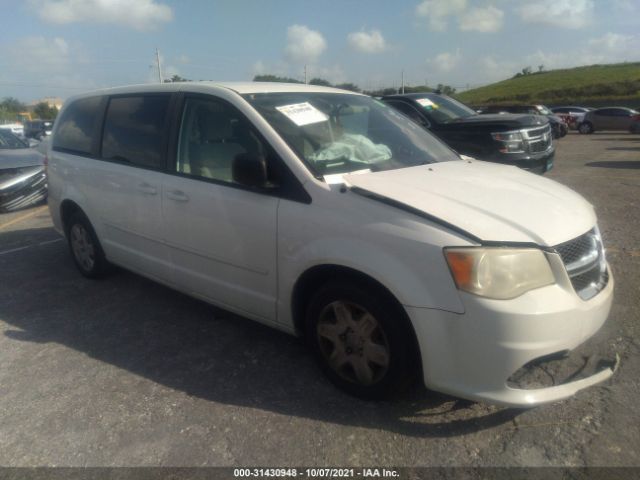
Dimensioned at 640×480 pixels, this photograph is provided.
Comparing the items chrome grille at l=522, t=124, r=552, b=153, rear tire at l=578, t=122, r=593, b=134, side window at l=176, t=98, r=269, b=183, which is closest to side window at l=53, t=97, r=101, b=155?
side window at l=176, t=98, r=269, b=183

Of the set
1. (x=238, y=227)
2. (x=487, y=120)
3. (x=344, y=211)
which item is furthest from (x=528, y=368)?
(x=487, y=120)

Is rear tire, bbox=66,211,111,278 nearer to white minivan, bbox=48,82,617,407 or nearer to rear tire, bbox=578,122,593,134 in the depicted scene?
white minivan, bbox=48,82,617,407

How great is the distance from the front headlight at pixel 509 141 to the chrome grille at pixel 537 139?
0.44ft

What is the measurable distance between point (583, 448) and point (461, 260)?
3.55 ft

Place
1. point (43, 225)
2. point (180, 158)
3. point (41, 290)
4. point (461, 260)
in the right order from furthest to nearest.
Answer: point (43, 225), point (41, 290), point (180, 158), point (461, 260)

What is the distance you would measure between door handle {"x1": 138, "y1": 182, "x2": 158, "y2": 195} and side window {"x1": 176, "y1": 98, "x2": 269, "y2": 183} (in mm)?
277

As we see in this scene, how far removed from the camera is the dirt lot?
98.7 inches

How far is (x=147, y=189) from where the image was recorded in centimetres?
386

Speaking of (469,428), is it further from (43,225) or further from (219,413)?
(43,225)

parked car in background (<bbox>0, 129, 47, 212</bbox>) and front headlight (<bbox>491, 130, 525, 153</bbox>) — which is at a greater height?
front headlight (<bbox>491, 130, 525, 153</bbox>)

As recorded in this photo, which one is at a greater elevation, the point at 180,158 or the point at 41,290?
the point at 180,158

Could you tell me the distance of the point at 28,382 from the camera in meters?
3.26

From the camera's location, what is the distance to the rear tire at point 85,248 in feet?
15.7

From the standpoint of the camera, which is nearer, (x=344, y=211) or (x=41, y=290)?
(x=344, y=211)
